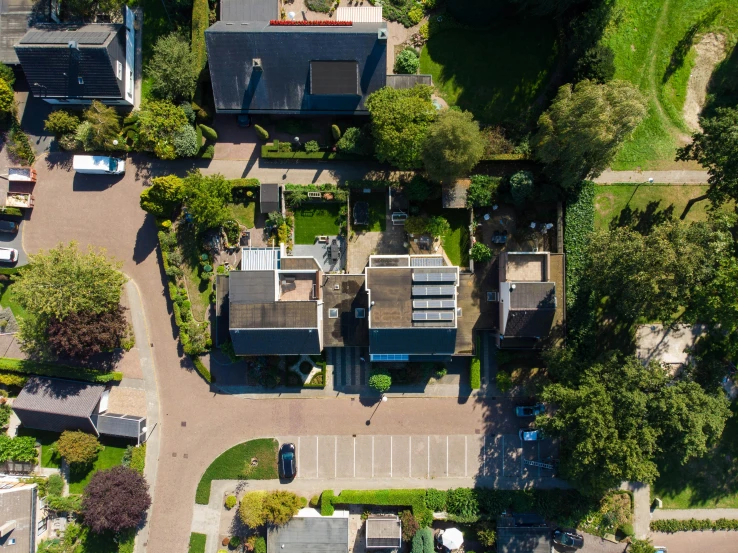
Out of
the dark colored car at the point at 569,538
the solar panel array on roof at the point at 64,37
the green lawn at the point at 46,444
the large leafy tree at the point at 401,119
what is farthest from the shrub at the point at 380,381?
the solar panel array on roof at the point at 64,37

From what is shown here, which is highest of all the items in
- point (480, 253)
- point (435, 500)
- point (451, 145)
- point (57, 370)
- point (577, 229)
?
point (451, 145)

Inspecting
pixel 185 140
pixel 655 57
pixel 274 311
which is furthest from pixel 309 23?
pixel 655 57

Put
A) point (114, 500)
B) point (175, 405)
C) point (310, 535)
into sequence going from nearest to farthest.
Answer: point (114, 500) → point (310, 535) → point (175, 405)

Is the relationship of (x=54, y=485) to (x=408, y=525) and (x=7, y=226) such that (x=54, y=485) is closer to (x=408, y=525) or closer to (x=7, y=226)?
(x=7, y=226)

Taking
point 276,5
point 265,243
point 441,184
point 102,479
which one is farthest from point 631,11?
point 102,479

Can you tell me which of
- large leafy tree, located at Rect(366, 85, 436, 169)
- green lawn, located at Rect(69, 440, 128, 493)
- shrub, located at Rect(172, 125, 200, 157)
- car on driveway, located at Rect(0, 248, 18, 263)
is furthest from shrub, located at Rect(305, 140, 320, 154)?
green lawn, located at Rect(69, 440, 128, 493)

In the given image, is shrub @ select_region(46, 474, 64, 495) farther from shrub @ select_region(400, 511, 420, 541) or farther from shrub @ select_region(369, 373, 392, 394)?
shrub @ select_region(400, 511, 420, 541)
